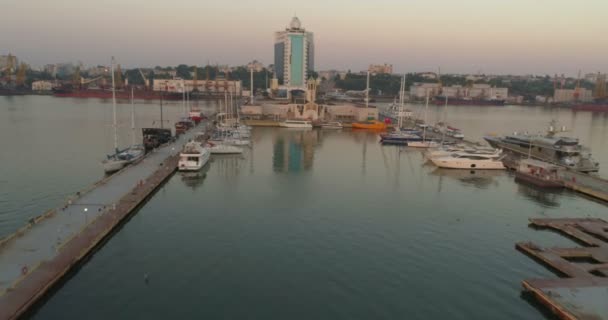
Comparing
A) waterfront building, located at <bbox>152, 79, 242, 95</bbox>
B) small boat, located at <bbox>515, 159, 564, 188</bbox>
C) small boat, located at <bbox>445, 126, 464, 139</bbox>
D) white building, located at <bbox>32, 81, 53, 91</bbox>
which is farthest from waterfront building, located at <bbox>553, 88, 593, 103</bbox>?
white building, located at <bbox>32, 81, 53, 91</bbox>

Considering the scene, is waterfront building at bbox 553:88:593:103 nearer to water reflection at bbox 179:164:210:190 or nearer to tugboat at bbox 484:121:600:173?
tugboat at bbox 484:121:600:173

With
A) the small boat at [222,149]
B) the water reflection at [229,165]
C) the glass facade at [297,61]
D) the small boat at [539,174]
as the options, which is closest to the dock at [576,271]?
the small boat at [539,174]

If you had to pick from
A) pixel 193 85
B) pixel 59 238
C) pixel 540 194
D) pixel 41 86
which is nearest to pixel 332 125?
pixel 540 194

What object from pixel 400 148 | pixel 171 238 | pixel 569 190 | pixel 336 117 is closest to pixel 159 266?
pixel 171 238

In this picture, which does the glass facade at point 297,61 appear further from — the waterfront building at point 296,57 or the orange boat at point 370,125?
→ the orange boat at point 370,125

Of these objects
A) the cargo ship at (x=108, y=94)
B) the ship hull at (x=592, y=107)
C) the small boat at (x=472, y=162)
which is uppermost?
the cargo ship at (x=108, y=94)

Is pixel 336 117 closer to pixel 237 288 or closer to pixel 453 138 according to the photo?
pixel 453 138
